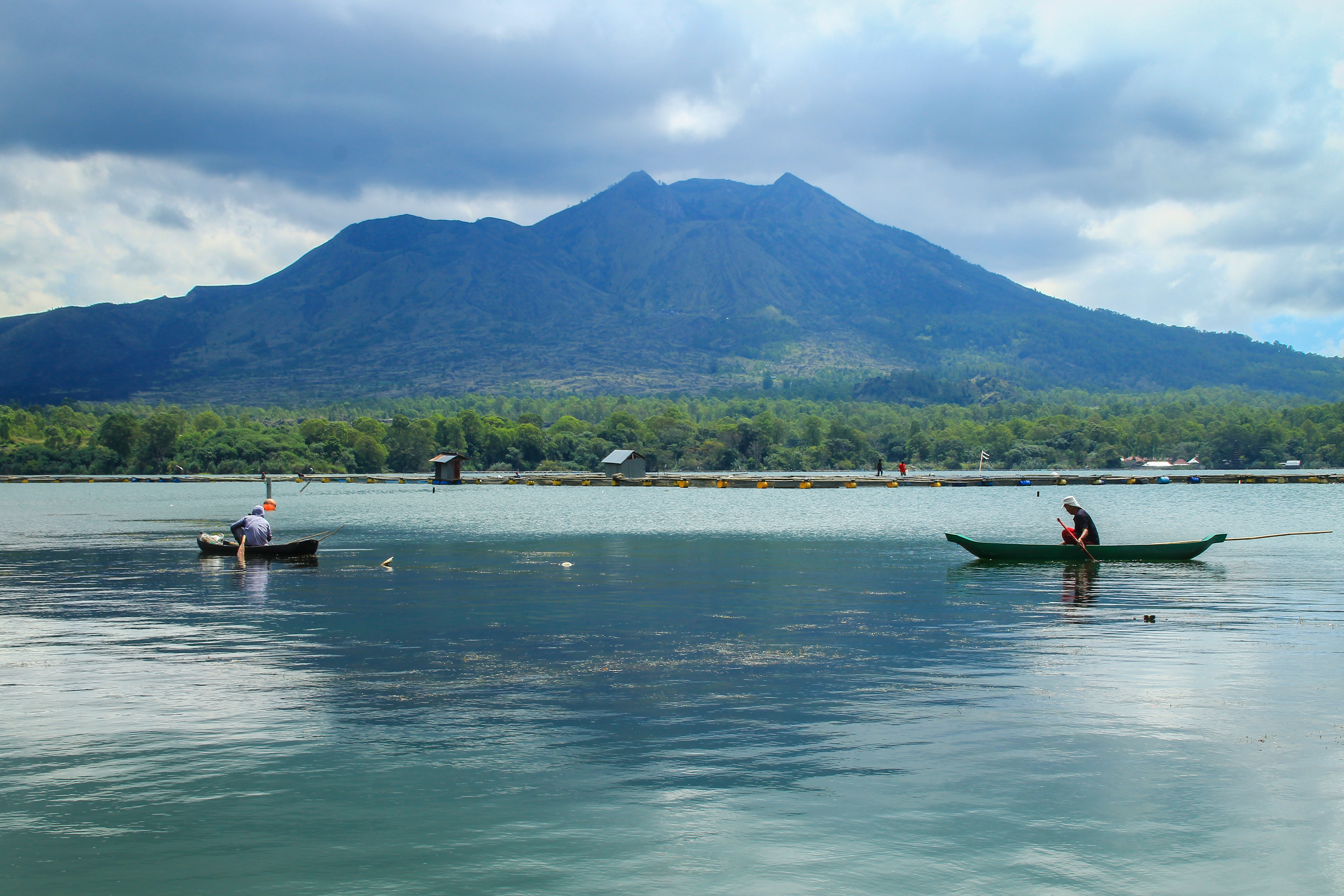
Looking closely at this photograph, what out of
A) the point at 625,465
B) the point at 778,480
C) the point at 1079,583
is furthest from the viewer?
the point at 625,465

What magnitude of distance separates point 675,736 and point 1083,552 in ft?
88.9

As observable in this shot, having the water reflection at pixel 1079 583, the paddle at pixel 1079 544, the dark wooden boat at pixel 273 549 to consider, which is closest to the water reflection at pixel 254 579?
the dark wooden boat at pixel 273 549

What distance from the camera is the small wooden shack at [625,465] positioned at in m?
168

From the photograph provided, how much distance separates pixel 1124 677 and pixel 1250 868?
8660 millimetres

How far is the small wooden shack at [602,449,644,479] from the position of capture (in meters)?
168

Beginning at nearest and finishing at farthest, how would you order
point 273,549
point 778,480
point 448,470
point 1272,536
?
point 273,549 → point 1272,536 → point 778,480 → point 448,470

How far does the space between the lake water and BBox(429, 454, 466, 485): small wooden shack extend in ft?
425

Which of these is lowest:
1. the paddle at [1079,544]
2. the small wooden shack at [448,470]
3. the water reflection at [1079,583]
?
Answer: the water reflection at [1079,583]

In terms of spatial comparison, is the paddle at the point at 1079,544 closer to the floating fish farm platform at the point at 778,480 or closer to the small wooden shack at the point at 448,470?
the floating fish farm platform at the point at 778,480

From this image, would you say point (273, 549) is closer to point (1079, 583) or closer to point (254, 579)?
point (254, 579)

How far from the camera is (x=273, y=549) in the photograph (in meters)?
42.1

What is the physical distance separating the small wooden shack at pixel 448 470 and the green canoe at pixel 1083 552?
13120cm

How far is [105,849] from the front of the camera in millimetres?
11289

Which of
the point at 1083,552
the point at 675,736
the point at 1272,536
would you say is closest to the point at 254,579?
the point at 675,736
